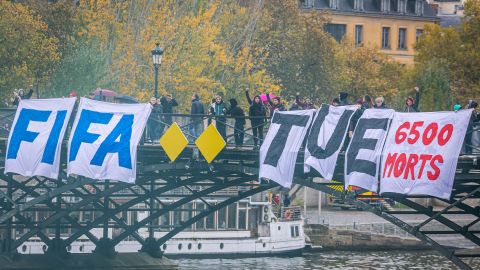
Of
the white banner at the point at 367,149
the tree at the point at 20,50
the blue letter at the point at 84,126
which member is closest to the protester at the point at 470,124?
the white banner at the point at 367,149

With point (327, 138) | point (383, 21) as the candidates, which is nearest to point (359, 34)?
point (383, 21)

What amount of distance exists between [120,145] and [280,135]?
4.66 m

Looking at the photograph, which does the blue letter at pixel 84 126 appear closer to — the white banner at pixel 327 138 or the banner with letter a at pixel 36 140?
the banner with letter a at pixel 36 140

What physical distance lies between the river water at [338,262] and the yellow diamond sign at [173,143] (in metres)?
22.1

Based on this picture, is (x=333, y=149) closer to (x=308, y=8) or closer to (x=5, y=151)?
(x=5, y=151)

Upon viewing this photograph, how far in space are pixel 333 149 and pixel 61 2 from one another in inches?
1299

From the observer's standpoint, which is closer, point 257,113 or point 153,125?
point 257,113

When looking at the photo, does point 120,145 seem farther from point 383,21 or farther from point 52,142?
point 383,21

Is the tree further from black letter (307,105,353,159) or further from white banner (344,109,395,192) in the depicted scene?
white banner (344,109,395,192)

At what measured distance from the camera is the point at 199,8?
89562 mm

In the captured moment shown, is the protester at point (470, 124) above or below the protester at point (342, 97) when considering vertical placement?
below

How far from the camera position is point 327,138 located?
4384cm

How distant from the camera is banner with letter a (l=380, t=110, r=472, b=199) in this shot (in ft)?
131

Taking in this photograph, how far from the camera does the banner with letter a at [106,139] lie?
4641 centimetres
